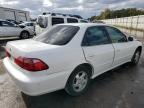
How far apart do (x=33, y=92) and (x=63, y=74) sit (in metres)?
0.63

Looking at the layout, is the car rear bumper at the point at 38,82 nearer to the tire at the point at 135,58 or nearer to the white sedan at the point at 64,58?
the white sedan at the point at 64,58

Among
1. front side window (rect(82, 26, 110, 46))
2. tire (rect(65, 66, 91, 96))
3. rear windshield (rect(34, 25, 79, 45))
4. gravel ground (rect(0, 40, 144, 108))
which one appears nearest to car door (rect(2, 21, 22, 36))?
gravel ground (rect(0, 40, 144, 108))

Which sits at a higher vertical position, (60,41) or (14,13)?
(14,13)

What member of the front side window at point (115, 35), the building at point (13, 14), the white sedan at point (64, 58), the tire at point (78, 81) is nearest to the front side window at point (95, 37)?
the white sedan at point (64, 58)

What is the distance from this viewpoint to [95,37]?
3939 mm

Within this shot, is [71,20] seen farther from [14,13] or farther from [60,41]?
[14,13]

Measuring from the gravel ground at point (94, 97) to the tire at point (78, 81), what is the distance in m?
0.14

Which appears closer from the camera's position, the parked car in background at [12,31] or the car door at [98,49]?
the car door at [98,49]

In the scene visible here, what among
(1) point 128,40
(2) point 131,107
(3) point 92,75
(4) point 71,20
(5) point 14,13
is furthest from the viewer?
(5) point 14,13

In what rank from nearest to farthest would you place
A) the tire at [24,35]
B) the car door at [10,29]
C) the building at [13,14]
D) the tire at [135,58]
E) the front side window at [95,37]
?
the front side window at [95,37], the tire at [135,58], the car door at [10,29], the tire at [24,35], the building at [13,14]

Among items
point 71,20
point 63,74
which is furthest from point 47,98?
point 71,20

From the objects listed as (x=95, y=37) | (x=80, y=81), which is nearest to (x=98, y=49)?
(x=95, y=37)

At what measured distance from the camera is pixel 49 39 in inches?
144

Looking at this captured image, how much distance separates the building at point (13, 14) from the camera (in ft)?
101
